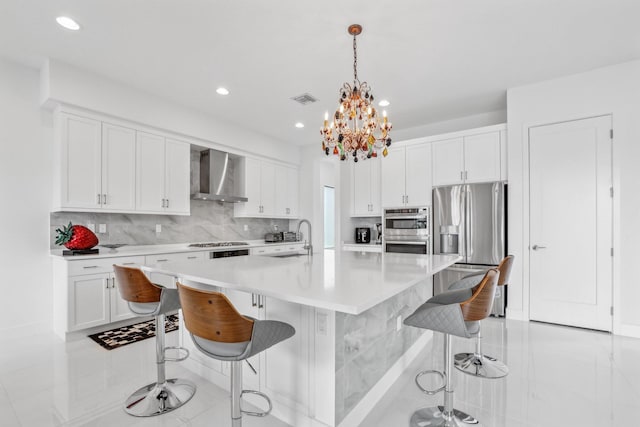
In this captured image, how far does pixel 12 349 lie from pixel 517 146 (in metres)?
5.92

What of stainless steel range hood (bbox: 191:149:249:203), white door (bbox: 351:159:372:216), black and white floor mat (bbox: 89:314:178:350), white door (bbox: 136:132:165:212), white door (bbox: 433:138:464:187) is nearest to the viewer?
black and white floor mat (bbox: 89:314:178:350)

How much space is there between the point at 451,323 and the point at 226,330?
45.0 inches

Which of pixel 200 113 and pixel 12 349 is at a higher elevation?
pixel 200 113

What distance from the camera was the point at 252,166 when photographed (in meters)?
5.51

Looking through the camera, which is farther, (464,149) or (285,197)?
(285,197)

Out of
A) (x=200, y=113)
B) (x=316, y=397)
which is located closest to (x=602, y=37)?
(x=316, y=397)

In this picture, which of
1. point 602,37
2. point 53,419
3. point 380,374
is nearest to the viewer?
point 53,419

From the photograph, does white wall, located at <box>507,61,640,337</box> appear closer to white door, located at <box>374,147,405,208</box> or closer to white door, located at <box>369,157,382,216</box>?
white door, located at <box>374,147,405,208</box>

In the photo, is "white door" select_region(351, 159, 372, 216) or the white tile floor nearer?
the white tile floor

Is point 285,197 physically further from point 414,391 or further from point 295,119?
point 414,391

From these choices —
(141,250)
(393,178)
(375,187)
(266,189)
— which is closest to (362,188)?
(375,187)

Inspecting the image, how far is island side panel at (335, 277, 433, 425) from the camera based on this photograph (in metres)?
1.64

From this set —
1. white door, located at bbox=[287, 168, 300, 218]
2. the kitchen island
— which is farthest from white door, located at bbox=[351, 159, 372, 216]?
the kitchen island

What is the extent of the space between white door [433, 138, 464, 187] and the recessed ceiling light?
4.33 meters
